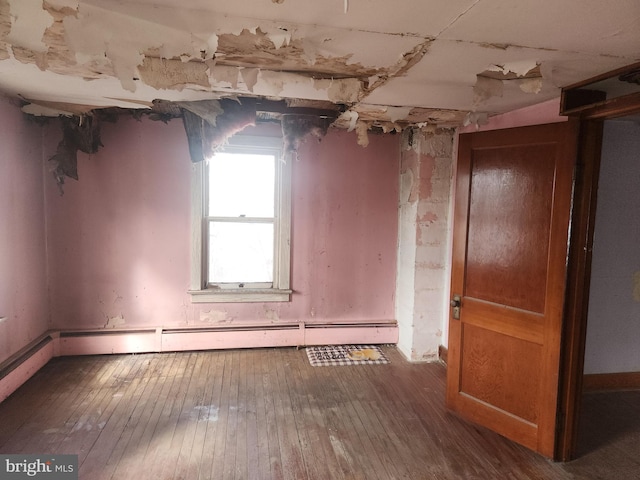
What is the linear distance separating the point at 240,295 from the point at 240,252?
46cm

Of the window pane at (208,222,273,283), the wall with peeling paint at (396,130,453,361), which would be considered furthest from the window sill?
the wall with peeling paint at (396,130,453,361)

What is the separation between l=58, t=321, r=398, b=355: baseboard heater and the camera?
3.75m

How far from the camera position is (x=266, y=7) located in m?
1.52

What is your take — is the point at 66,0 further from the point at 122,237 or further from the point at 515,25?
the point at 122,237

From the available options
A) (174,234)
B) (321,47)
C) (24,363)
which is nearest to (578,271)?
(321,47)

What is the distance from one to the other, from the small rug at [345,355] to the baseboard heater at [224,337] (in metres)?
0.08

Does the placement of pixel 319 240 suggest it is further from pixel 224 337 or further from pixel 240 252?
pixel 224 337

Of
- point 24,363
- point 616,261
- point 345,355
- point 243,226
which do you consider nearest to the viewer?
point 24,363

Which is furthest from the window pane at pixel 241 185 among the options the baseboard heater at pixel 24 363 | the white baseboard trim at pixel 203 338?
the baseboard heater at pixel 24 363

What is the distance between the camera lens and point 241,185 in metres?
4.00

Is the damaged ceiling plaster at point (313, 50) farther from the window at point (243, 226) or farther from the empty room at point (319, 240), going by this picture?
the window at point (243, 226)

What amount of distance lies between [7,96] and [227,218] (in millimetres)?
2024

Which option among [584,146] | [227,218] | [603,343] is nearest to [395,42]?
[584,146]

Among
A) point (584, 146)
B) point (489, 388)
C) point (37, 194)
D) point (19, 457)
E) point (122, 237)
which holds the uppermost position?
point (584, 146)
